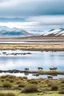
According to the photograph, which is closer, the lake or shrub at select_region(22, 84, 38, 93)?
shrub at select_region(22, 84, 38, 93)

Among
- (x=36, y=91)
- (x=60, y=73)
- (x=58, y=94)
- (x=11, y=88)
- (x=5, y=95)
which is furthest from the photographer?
(x=60, y=73)

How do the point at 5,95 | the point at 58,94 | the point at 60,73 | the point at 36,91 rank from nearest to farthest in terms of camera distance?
the point at 5,95
the point at 58,94
the point at 36,91
the point at 60,73

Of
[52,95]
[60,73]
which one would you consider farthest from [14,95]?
[60,73]

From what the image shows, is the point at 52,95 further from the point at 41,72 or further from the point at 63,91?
the point at 41,72

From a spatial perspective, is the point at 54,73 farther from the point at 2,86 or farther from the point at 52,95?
the point at 52,95

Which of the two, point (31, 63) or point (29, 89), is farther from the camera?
point (31, 63)

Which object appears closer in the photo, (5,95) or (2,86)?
(5,95)

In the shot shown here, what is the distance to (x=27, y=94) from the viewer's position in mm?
20156

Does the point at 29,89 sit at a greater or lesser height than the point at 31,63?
lesser

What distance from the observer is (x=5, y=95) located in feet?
61.4

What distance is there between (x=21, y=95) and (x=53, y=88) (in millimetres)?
3282

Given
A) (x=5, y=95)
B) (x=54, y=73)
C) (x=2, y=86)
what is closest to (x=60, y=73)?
(x=54, y=73)

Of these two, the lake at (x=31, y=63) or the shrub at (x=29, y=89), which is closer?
the shrub at (x=29, y=89)

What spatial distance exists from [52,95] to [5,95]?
2556mm
